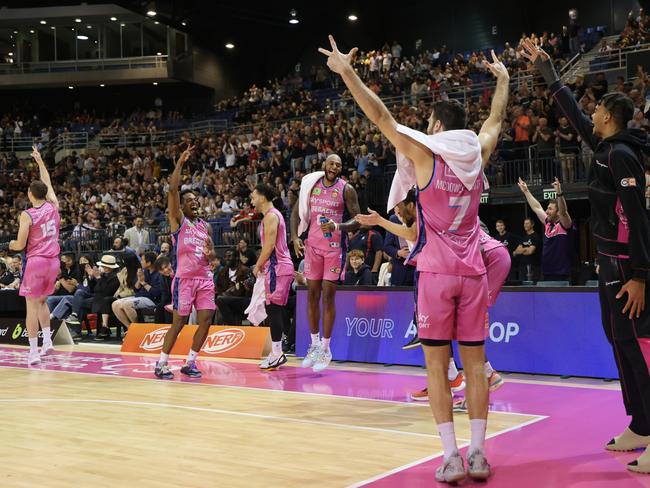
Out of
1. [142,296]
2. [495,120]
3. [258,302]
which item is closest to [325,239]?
[258,302]

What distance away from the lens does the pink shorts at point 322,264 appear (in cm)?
824

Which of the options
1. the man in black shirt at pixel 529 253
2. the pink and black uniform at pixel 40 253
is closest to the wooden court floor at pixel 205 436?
the pink and black uniform at pixel 40 253

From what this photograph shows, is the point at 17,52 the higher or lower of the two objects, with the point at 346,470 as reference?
higher

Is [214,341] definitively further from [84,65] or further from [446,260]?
[84,65]

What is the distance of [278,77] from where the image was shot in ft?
111

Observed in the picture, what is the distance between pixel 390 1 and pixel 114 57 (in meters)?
12.7

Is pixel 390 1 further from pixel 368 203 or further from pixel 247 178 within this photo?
pixel 368 203

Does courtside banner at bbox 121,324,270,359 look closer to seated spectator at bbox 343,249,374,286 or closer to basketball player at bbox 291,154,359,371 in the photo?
seated spectator at bbox 343,249,374,286

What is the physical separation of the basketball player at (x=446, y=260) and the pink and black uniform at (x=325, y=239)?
4.15 metres

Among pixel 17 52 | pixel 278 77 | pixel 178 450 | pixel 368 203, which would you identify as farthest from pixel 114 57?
pixel 178 450

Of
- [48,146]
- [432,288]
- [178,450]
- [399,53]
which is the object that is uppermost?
[399,53]

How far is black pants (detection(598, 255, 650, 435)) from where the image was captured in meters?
4.13

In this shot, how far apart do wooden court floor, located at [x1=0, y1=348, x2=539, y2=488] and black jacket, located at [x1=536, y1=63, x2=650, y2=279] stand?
1634mm

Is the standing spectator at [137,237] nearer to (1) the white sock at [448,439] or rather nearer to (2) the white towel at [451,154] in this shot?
(2) the white towel at [451,154]
